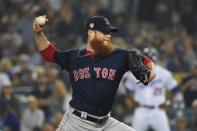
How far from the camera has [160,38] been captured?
1883 centimetres

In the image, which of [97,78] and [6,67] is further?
[6,67]

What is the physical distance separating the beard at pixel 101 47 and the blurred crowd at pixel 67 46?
5139 mm

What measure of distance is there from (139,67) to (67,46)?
10138mm

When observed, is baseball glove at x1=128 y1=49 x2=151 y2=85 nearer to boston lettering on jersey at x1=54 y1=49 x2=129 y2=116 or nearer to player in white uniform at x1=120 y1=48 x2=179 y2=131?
boston lettering on jersey at x1=54 y1=49 x2=129 y2=116

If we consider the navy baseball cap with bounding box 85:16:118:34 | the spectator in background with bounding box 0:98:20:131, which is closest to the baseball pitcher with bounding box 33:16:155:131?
the navy baseball cap with bounding box 85:16:118:34

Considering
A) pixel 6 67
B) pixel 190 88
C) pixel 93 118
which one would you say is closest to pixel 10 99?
pixel 6 67

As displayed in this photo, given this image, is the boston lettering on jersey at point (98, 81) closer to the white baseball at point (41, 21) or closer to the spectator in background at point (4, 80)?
the white baseball at point (41, 21)

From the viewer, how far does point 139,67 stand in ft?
24.4

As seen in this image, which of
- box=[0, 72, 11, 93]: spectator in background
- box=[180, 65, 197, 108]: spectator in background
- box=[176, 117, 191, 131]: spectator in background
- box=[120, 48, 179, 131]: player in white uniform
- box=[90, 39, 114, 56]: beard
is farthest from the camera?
box=[180, 65, 197, 108]: spectator in background

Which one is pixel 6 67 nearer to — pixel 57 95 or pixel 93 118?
pixel 57 95

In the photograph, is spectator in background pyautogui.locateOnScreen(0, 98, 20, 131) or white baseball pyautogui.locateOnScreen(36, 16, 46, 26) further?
spectator in background pyautogui.locateOnScreen(0, 98, 20, 131)

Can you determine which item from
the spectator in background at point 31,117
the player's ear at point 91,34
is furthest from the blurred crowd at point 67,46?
the player's ear at point 91,34

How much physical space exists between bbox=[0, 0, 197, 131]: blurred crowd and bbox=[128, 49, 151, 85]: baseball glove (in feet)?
17.5

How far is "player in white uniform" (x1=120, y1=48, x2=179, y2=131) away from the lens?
41.7 feet
